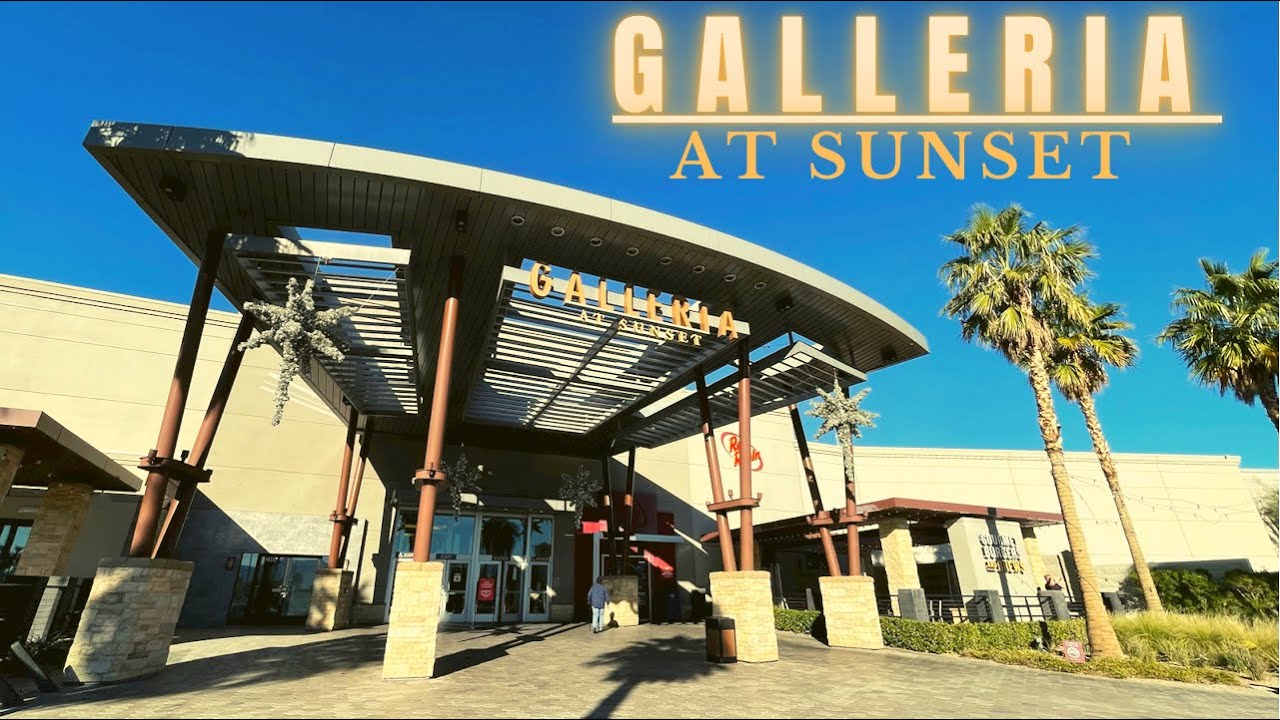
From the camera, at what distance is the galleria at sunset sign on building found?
1250 cm

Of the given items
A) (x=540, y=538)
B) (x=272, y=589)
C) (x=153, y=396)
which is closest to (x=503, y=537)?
(x=540, y=538)

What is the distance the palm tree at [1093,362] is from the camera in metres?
19.9

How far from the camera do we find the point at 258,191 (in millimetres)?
11305

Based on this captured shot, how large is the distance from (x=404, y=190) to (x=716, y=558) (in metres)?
23.8

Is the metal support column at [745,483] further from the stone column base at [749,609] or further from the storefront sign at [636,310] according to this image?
the storefront sign at [636,310]

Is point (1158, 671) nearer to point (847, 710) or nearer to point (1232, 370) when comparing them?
point (847, 710)

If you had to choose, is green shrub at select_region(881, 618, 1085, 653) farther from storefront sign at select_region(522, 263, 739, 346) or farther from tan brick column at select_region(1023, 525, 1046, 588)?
storefront sign at select_region(522, 263, 739, 346)

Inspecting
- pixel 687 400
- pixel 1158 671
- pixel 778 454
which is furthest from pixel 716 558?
pixel 1158 671

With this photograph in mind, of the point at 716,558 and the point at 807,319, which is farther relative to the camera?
the point at 716,558

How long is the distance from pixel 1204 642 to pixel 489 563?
2205 cm

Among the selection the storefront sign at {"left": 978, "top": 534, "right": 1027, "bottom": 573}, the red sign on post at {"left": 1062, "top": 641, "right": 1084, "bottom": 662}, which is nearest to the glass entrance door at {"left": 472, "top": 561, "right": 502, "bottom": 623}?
the storefront sign at {"left": 978, "top": 534, "right": 1027, "bottom": 573}

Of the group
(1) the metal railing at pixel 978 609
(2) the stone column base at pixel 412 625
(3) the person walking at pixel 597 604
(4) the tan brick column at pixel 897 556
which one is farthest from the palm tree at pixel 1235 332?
(2) the stone column base at pixel 412 625

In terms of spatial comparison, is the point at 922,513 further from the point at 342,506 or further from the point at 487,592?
the point at 342,506

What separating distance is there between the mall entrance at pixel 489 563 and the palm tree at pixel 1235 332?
24.0 meters
